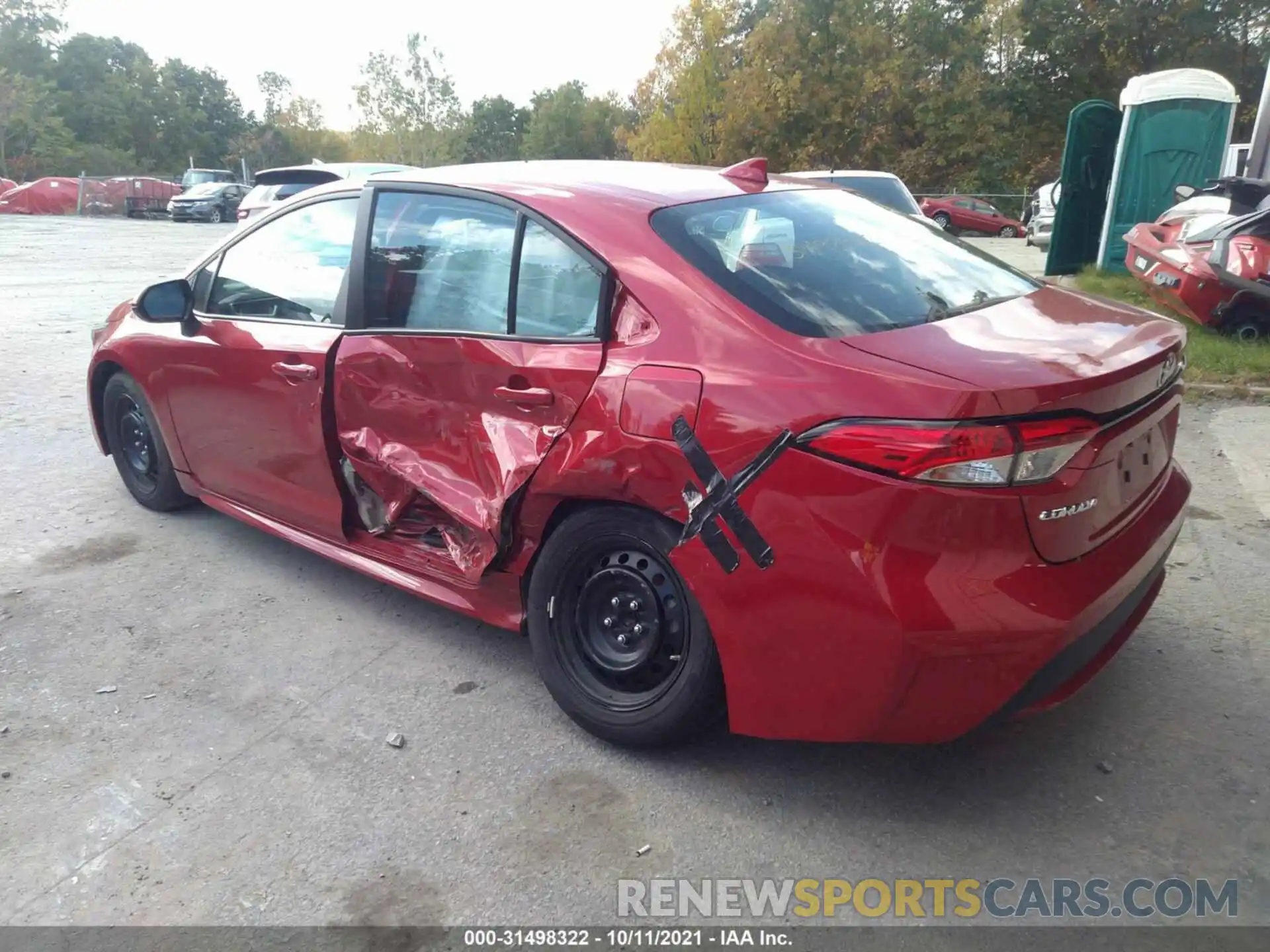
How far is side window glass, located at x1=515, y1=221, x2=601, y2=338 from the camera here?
2928 millimetres

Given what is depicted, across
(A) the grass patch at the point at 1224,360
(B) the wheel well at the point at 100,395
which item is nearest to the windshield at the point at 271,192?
(B) the wheel well at the point at 100,395

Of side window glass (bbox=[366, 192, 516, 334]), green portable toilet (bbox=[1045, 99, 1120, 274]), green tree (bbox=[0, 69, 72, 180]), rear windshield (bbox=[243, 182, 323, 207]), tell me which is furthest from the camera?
green tree (bbox=[0, 69, 72, 180])

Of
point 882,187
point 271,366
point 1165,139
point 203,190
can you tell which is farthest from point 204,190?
point 271,366

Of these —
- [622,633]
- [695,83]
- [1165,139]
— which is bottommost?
[622,633]

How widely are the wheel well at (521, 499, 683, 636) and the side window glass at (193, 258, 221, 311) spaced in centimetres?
223

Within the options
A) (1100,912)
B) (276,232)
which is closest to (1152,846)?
(1100,912)

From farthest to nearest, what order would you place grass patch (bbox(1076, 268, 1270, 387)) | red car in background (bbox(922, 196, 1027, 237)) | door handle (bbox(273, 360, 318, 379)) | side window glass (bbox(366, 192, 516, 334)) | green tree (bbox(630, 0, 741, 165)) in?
green tree (bbox(630, 0, 741, 165))
red car in background (bbox(922, 196, 1027, 237))
grass patch (bbox(1076, 268, 1270, 387))
door handle (bbox(273, 360, 318, 379))
side window glass (bbox(366, 192, 516, 334))

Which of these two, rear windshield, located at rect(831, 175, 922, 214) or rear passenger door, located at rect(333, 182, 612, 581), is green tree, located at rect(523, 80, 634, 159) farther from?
rear passenger door, located at rect(333, 182, 612, 581)

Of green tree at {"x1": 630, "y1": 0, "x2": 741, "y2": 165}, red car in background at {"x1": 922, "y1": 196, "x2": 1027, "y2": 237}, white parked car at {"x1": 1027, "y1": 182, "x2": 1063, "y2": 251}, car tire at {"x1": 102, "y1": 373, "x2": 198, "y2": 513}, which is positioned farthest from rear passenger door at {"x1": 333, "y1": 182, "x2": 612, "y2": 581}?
green tree at {"x1": 630, "y1": 0, "x2": 741, "y2": 165}

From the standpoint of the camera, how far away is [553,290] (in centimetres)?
304

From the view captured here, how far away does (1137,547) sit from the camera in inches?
104

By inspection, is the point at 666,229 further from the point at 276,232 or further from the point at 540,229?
the point at 276,232

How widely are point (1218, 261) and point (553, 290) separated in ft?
21.6

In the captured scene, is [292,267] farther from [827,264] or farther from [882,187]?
[882,187]
